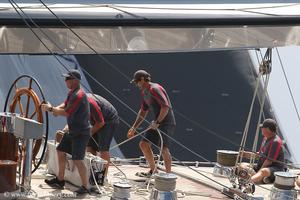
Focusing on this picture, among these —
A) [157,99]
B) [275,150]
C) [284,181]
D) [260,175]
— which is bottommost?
[260,175]

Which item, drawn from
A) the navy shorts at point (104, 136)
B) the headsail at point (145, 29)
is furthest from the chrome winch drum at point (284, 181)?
the navy shorts at point (104, 136)

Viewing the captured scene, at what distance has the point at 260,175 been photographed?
28.0ft

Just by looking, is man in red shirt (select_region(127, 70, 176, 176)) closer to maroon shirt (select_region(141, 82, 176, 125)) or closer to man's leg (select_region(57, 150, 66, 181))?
maroon shirt (select_region(141, 82, 176, 125))

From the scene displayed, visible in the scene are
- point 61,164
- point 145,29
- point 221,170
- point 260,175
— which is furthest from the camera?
point 221,170

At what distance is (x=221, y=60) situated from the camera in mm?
14320

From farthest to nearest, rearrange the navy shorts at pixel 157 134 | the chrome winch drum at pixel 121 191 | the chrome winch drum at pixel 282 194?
the navy shorts at pixel 157 134 < the chrome winch drum at pixel 282 194 < the chrome winch drum at pixel 121 191

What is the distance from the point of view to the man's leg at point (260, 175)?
850 cm

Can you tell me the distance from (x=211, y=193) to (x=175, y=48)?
165 cm

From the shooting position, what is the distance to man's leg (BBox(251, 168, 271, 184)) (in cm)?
850

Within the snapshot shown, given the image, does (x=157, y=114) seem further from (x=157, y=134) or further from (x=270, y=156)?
(x=270, y=156)

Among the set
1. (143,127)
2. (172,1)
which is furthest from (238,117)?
(172,1)

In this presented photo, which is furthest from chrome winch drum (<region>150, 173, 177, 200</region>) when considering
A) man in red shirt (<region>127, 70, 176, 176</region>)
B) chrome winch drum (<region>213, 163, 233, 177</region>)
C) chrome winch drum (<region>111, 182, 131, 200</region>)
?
chrome winch drum (<region>213, 163, 233, 177</region>)

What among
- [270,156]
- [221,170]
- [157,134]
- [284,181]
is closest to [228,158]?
[221,170]

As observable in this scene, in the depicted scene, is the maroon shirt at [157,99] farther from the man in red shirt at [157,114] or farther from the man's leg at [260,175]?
the man's leg at [260,175]
